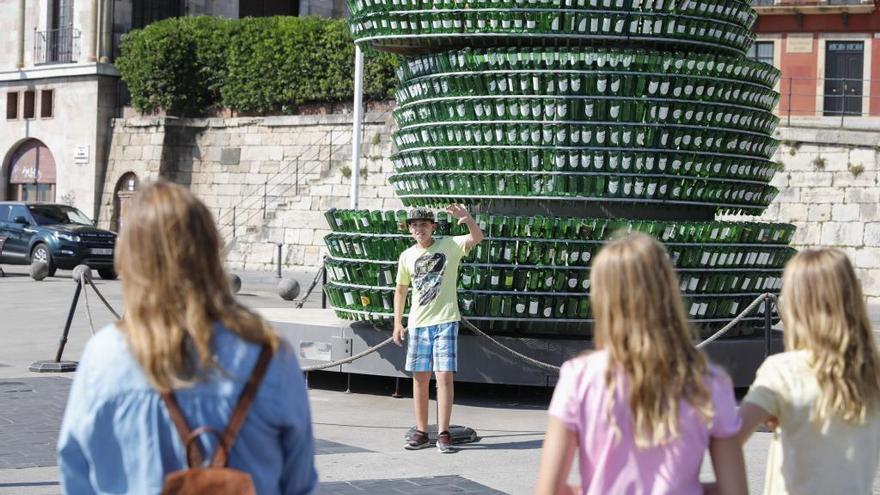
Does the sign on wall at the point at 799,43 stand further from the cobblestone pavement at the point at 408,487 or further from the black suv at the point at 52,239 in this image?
the cobblestone pavement at the point at 408,487

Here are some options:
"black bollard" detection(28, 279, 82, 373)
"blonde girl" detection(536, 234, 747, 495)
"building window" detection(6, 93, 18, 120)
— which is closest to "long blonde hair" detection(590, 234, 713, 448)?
"blonde girl" detection(536, 234, 747, 495)

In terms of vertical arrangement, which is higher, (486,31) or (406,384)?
(486,31)

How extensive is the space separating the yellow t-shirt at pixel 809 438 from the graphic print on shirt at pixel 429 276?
5322 millimetres

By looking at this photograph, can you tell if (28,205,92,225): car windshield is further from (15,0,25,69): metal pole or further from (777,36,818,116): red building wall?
(777,36,818,116): red building wall

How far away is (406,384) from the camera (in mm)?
11883

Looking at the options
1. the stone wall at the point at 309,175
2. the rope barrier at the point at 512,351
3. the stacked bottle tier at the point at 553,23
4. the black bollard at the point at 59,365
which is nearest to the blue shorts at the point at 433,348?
the rope barrier at the point at 512,351

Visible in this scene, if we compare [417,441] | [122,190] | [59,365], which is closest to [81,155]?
[122,190]

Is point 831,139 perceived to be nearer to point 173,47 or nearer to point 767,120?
point 767,120

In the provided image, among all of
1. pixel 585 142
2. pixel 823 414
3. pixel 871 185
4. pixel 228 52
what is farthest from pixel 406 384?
pixel 228 52

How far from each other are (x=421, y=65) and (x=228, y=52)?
2201cm

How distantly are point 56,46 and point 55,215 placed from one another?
31.1ft

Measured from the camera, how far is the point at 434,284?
925 cm

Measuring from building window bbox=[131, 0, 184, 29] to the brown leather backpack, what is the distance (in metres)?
34.9

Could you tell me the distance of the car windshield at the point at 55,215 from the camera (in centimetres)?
2882
